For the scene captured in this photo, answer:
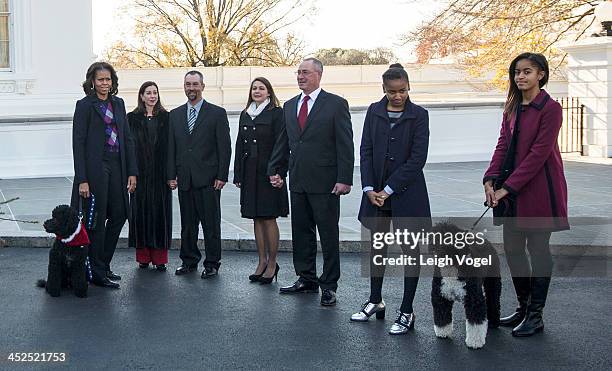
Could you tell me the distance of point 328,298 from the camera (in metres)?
8.45

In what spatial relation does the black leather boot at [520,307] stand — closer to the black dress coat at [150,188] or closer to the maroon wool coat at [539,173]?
the maroon wool coat at [539,173]

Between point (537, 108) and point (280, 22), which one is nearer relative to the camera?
Result: point (537, 108)

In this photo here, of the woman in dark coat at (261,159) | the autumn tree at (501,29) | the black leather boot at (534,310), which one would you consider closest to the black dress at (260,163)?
the woman in dark coat at (261,159)

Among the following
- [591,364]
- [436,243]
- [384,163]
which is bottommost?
[591,364]

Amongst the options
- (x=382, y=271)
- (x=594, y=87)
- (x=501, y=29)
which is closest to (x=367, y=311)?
(x=382, y=271)

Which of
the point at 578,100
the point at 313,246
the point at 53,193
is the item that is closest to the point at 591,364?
the point at 313,246

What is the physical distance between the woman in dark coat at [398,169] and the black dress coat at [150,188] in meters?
2.89

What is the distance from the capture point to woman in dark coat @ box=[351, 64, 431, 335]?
7441 millimetres

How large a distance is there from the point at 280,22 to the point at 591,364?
34792 millimetres

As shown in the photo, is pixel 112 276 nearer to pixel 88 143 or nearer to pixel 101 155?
pixel 101 155

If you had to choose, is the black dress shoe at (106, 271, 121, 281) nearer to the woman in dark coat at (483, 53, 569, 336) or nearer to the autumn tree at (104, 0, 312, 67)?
the woman in dark coat at (483, 53, 569, 336)

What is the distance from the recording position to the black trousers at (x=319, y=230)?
27.8ft

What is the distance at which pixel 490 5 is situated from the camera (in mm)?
23000

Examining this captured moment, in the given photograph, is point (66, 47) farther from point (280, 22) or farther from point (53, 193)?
point (280, 22)
